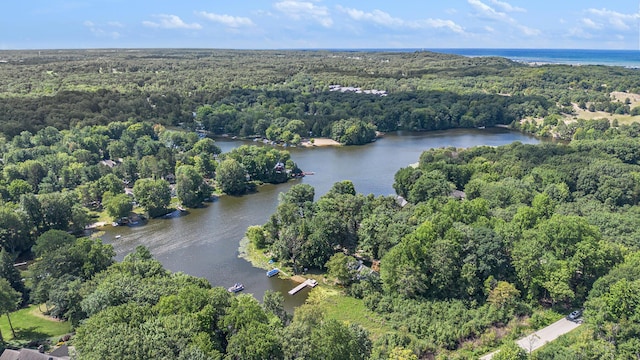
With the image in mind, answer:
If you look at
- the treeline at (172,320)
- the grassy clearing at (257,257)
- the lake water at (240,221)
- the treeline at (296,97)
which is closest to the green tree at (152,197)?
the lake water at (240,221)

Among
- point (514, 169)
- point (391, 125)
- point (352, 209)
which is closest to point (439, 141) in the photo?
point (391, 125)

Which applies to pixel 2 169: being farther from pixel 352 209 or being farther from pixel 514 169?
pixel 514 169

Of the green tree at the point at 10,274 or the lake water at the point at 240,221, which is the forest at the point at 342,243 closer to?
the green tree at the point at 10,274

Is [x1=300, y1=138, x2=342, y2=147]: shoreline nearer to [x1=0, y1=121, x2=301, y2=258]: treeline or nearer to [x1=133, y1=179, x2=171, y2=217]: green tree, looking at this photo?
[x1=0, y1=121, x2=301, y2=258]: treeline

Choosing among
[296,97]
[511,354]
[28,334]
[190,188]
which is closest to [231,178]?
[190,188]

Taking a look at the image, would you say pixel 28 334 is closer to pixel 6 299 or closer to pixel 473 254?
pixel 6 299

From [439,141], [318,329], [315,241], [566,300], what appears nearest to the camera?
[318,329]

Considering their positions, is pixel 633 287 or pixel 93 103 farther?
pixel 93 103
